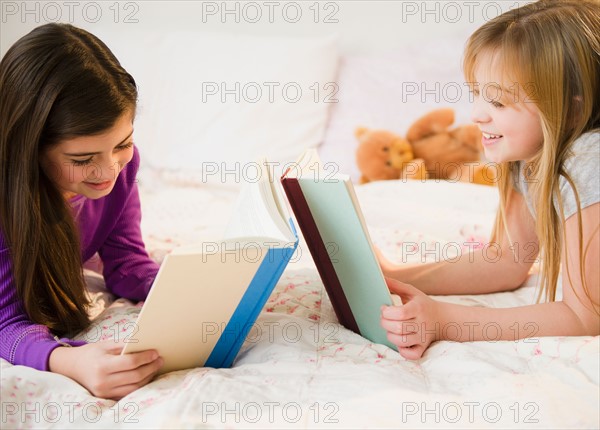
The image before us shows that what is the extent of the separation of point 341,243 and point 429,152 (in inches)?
47.5

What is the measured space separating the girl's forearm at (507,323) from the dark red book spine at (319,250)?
0.13m

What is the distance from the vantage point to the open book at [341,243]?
89cm

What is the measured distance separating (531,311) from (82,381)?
60 cm

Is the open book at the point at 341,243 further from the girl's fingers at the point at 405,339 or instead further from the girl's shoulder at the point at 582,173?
the girl's shoulder at the point at 582,173

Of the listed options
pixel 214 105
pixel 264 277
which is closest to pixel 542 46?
pixel 264 277

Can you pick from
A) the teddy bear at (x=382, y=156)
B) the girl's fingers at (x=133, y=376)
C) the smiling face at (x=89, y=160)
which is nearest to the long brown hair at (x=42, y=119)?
the smiling face at (x=89, y=160)

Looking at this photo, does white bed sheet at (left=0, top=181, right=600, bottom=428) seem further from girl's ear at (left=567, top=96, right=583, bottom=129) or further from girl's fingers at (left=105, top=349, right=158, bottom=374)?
girl's ear at (left=567, top=96, right=583, bottom=129)

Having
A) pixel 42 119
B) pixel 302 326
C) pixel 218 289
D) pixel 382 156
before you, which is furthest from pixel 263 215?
pixel 382 156

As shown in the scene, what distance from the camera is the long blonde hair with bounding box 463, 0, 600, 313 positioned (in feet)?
3.22

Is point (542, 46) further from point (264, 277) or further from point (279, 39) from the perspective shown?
point (279, 39)

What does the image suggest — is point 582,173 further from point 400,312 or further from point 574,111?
point 400,312

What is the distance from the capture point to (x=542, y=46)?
1.00 m

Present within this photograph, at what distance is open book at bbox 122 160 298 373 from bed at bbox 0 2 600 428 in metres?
0.04

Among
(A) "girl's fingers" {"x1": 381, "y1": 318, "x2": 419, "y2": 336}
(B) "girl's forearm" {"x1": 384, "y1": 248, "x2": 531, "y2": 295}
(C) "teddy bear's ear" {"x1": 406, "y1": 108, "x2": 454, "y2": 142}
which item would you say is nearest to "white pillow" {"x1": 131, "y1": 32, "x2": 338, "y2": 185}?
(C) "teddy bear's ear" {"x1": 406, "y1": 108, "x2": 454, "y2": 142}
